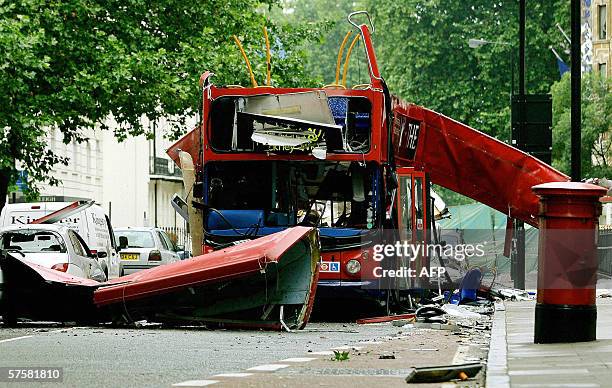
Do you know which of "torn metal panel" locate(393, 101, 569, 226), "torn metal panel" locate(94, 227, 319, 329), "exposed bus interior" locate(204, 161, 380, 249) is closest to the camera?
"torn metal panel" locate(94, 227, 319, 329)

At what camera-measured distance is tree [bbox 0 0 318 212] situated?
35812 mm

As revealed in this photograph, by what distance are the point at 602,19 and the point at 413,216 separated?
59.8 meters

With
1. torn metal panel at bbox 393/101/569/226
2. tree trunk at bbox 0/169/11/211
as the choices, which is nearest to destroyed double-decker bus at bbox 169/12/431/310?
torn metal panel at bbox 393/101/569/226

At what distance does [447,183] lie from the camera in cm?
2591

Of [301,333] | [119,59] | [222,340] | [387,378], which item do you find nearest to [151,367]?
[387,378]

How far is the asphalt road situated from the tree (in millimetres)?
15660

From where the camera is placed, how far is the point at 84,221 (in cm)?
3459

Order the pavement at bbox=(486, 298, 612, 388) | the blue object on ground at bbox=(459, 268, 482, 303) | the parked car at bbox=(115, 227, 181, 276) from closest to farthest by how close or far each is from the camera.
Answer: the pavement at bbox=(486, 298, 612, 388)
the blue object on ground at bbox=(459, 268, 482, 303)
the parked car at bbox=(115, 227, 181, 276)

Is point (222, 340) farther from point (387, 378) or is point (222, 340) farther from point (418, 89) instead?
point (418, 89)

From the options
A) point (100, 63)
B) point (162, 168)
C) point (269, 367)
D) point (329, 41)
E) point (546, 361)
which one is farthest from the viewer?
point (329, 41)

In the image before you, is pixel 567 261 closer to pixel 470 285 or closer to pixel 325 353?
pixel 325 353

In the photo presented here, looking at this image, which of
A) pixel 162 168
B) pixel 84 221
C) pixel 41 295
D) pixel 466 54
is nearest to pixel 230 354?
pixel 41 295

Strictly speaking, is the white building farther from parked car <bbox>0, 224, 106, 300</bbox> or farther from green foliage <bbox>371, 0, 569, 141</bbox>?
parked car <bbox>0, 224, 106, 300</bbox>

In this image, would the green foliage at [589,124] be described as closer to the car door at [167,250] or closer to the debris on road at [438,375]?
the car door at [167,250]
